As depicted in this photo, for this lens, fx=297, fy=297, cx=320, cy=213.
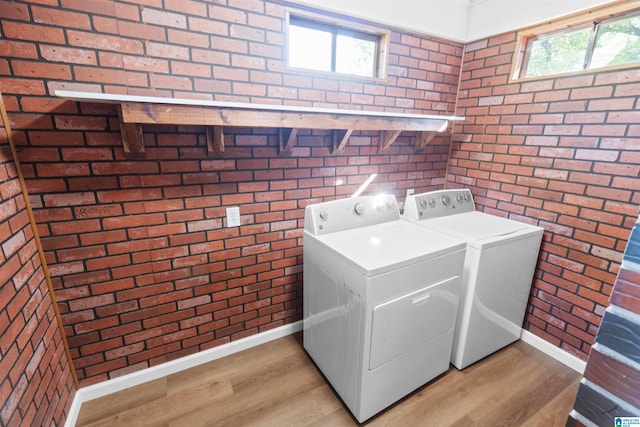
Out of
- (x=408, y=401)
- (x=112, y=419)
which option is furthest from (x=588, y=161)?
(x=112, y=419)

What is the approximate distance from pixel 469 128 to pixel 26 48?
2.78 metres

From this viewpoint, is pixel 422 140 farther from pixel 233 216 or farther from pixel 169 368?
pixel 169 368

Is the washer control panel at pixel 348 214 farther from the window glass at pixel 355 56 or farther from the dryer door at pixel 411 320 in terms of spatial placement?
the window glass at pixel 355 56

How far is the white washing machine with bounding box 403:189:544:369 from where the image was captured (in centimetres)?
179

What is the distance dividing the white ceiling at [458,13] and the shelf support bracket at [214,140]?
0.89m

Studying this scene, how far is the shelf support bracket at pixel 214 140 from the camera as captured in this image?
158 centimetres

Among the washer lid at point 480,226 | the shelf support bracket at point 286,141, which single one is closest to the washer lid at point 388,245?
the washer lid at point 480,226

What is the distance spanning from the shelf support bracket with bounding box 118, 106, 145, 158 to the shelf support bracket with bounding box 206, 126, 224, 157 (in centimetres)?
32

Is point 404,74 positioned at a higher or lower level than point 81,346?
higher

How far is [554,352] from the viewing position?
81.0 inches

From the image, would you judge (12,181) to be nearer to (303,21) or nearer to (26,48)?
(26,48)

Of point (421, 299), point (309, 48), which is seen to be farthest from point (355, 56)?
point (421, 299)

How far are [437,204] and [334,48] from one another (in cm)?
133

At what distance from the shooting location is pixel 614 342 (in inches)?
35.4
